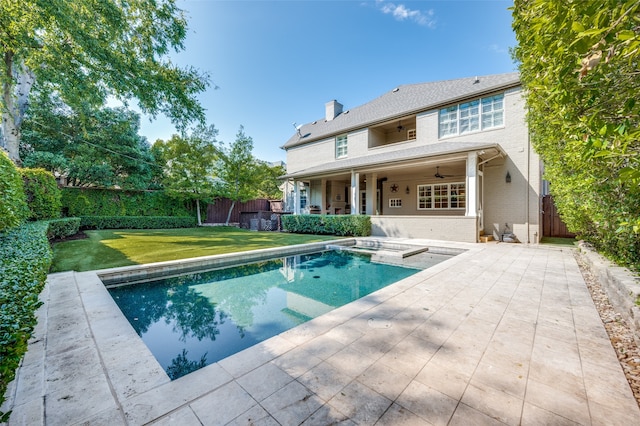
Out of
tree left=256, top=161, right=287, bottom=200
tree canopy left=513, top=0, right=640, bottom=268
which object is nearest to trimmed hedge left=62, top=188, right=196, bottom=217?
tree left=256, top=161, right=287, bottom=200

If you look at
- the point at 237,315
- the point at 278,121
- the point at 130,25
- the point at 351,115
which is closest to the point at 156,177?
the point at 278,121

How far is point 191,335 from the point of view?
3506mm

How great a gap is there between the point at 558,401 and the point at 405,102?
1475cm

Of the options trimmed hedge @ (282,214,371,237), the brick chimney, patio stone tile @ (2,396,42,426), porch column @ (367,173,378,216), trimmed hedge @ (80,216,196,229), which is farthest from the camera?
the brick chimney

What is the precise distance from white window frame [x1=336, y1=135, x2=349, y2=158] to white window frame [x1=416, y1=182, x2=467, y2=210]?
518 cm

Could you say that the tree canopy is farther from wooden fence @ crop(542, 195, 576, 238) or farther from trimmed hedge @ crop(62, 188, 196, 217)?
trimmed hedge @ crop(62, 188, 196, 217)

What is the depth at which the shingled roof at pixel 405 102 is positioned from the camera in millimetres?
10984

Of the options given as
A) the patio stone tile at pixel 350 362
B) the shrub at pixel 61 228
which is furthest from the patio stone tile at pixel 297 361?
the shrub at pixel 61 228

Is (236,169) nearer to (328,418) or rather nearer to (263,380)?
(263,380)

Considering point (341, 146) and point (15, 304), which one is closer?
point (15, 304)

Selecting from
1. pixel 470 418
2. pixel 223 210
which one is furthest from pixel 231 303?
pixel 223 210

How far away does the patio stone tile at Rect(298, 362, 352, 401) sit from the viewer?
69.5 inches

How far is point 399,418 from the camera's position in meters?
1.53

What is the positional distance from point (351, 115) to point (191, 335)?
16.4m
